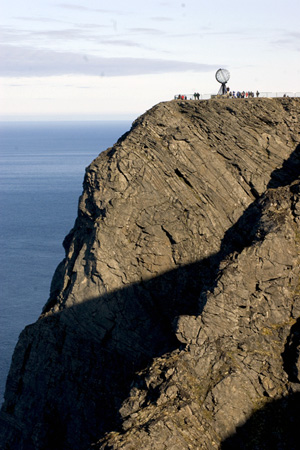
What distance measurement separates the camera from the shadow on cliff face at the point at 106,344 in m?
52.0

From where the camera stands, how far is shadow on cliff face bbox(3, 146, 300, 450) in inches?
2048

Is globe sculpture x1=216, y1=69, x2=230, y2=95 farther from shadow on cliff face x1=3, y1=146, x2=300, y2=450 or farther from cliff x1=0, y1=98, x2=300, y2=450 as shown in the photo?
shadow on cliff face x1=3, y1=146, x2=300, y2=450

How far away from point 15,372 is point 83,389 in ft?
29.9

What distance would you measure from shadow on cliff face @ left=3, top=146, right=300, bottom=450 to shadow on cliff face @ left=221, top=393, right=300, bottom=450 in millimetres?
12570

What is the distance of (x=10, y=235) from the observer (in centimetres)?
15638

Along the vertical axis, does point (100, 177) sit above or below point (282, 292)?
above

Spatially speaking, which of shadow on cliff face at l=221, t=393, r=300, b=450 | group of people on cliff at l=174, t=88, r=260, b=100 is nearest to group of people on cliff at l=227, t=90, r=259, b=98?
group of people on cliff at l=174, t=88, r=260, b=100

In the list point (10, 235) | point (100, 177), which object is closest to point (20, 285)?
point (10, 235)

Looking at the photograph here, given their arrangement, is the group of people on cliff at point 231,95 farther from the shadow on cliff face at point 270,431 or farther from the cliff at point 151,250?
the shadow on cliff face at point 270,431

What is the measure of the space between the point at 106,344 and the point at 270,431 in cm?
1898

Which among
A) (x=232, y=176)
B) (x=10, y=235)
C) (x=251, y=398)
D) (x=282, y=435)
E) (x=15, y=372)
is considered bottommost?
(x=282, y=435)

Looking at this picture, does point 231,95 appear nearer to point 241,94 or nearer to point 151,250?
point 241,94

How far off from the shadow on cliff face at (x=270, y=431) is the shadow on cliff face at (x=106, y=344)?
1257cm

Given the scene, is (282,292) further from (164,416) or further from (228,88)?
(228,88)
